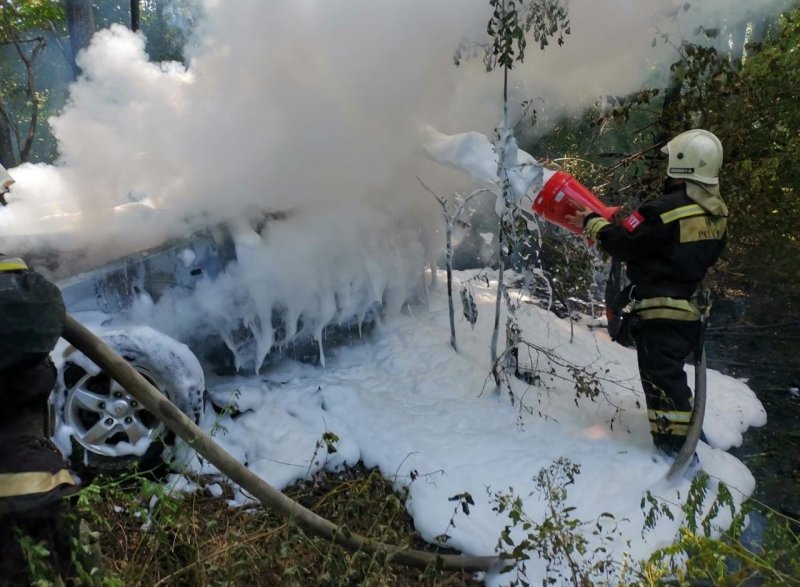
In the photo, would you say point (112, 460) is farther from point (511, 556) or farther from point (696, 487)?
point (696, 487)

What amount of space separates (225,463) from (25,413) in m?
0.70

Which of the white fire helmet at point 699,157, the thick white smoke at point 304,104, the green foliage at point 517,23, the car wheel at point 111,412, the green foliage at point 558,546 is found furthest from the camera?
the thick white smoke at point 304,104

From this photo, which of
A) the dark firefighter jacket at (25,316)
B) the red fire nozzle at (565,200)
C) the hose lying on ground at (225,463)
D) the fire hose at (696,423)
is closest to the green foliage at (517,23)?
the red fire nozzle at (565,200)

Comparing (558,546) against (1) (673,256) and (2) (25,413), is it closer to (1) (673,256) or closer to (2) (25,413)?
(1) (673,256)

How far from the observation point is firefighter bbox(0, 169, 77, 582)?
1.62m

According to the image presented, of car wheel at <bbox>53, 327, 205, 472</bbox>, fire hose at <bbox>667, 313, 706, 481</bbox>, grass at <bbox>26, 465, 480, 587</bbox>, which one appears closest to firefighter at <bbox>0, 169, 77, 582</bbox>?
grass at <bbox>26, 465, 480, 587</bbox>

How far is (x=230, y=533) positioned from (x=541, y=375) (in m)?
3.14

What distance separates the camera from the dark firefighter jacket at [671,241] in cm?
367

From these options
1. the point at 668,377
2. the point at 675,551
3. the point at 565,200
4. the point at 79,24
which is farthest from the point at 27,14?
the point at 675,551

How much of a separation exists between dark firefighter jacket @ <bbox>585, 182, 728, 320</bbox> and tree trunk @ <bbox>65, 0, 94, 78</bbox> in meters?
8.88

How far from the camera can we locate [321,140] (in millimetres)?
5078

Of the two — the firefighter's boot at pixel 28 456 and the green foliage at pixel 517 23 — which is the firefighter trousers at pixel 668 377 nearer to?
the green foliage at pixel 517 23

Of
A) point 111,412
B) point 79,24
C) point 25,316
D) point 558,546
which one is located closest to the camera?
point 25,316

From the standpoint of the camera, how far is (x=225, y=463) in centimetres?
220
